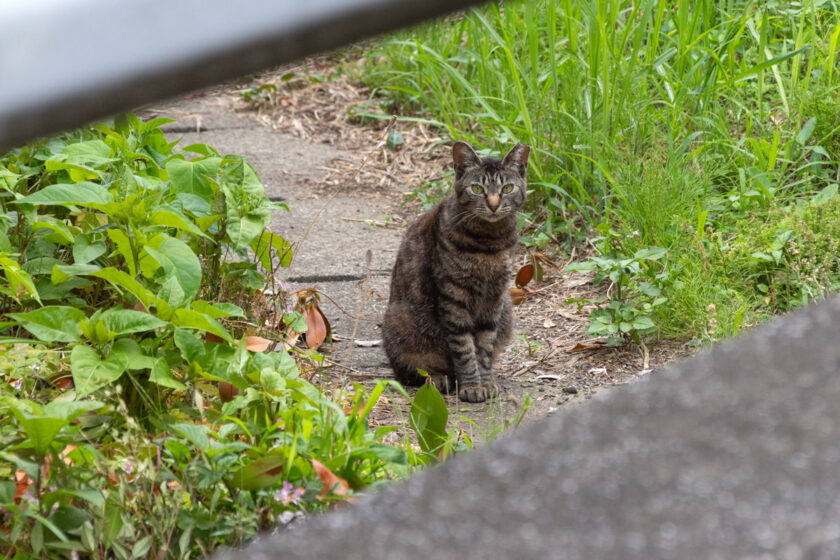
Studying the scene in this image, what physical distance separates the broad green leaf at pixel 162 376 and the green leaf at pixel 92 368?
2.5 inches

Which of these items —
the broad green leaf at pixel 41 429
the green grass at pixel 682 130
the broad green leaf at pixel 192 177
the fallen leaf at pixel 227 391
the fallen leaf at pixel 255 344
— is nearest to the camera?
the broad green leaf at pixel 41 429

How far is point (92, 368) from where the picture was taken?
75.3 inches

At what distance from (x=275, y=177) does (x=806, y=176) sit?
3039 mm

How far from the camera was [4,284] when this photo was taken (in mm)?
2539

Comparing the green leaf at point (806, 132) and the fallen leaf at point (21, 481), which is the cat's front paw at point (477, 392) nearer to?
the green leaf at point (806, 132)

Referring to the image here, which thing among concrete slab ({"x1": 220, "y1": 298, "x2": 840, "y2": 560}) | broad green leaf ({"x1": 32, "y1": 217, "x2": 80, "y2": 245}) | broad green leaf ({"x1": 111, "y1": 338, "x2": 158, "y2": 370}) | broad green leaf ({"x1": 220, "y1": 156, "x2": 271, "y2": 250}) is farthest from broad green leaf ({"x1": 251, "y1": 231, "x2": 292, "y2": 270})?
concrete slab ({"x1": 220, "y1": 298, "x2": 840, "y2": 560})

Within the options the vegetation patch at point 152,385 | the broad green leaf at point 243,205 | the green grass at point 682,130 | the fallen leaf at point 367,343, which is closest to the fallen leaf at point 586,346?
the green grass at point 682,130

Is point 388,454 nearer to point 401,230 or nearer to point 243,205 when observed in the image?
point 243,205

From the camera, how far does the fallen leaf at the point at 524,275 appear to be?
13.6ft

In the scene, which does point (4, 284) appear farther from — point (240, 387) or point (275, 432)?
point (275, 432)

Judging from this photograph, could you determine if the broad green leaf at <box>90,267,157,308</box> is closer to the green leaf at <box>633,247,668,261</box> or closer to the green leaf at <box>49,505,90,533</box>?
the green leaf at <box>49,505,90,533</box>

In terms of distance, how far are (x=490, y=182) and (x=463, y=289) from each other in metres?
0.45

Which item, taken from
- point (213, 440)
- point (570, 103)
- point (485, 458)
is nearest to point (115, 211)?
point (213, 440)

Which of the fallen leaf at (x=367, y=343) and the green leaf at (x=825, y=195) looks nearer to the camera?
the green leaf at (x=825, y=195)
